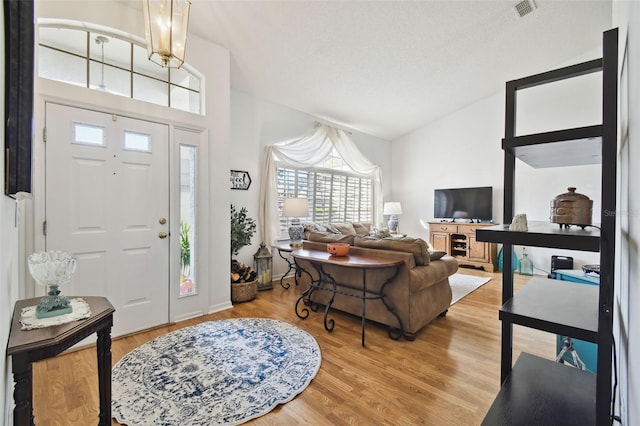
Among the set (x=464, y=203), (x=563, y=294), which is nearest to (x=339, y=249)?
(x=563, y=294)

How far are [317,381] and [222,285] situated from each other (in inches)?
74.4

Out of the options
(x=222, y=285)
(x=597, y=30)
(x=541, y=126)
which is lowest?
(x=222, y=285)

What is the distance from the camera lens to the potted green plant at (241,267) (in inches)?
149

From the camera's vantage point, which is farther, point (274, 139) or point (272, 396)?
point (274, 139)

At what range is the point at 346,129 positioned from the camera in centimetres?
652

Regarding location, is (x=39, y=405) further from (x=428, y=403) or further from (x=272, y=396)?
(x=428, y=403)

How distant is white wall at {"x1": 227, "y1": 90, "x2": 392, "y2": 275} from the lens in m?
4.46

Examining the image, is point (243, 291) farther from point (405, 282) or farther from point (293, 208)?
point (405, 282)

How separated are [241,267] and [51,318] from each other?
9.45 ft

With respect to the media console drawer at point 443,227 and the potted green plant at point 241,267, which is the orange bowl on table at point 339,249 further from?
the media console drawer at point 443,227

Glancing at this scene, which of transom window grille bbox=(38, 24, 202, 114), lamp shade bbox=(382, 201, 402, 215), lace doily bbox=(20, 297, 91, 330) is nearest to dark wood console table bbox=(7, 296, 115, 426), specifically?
lace doily bbox=(20, 297, 91, 330)

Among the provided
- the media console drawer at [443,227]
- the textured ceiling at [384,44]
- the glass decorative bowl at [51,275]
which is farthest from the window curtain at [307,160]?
the glass decorative bowl at [51,275]

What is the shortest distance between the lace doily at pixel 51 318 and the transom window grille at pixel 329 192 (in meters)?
3.71

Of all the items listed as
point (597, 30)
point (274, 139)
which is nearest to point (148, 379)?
point (274, 139)
